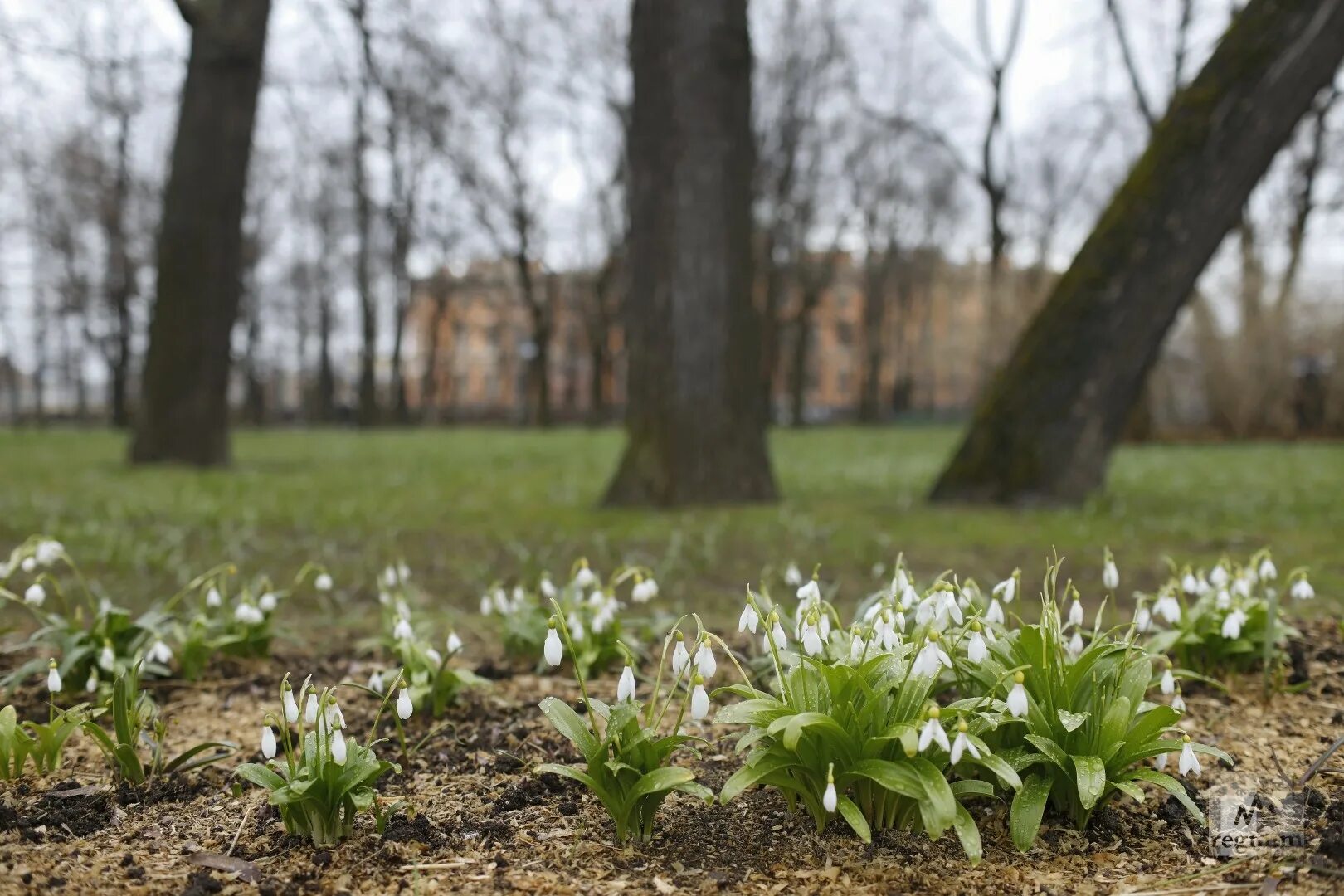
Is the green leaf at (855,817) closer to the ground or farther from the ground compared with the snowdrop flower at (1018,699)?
closer to the ground

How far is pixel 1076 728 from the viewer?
2.43 meters

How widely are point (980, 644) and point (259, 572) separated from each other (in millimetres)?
4571

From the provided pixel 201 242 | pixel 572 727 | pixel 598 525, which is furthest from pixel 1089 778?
pixel 201 242

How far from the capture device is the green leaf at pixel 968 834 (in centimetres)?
212

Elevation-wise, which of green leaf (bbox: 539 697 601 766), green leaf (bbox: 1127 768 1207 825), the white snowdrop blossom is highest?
the white snowdrop blossom

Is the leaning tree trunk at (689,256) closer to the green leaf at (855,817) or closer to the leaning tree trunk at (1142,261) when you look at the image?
the leaning tree trunk at (1142,261)

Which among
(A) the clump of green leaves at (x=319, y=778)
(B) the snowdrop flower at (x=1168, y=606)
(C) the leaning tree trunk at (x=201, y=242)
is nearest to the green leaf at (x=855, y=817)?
(A) the clump of green leaves at (x=319, y=778)

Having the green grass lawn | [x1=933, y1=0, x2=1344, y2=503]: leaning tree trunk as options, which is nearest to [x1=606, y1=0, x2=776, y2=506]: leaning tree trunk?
the green grass lawn

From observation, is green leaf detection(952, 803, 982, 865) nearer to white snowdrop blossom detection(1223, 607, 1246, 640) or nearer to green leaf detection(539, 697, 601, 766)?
green leaf detection(539, 697, 601, 766)

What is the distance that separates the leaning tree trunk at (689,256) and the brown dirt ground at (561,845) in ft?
16.0

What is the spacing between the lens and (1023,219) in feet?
138

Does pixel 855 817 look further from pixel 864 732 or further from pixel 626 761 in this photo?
Answer: pixel 626 761

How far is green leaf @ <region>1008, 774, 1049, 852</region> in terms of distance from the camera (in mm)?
2279

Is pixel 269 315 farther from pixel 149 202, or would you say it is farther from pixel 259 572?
pixel 259 572
